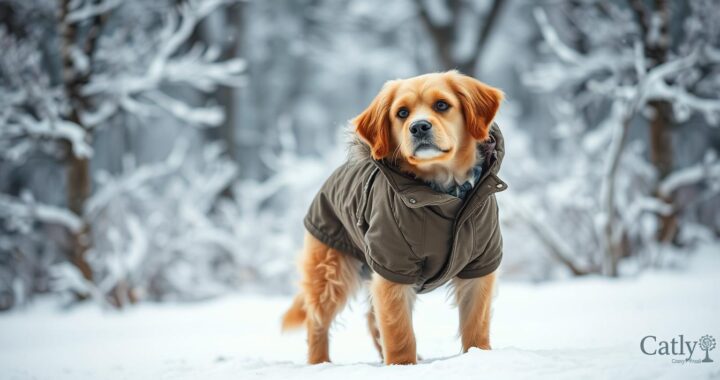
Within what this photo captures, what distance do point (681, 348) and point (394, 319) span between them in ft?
3.97

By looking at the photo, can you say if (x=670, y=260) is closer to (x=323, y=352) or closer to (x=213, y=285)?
(x=323, y=352)

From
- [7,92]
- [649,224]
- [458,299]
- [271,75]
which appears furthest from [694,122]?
[271,75]

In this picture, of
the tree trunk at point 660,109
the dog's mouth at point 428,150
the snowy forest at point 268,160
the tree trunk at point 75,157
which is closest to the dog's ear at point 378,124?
the dog's mouth at point 428,150

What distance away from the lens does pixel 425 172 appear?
2406 millimetres

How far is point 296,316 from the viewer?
3.23 m

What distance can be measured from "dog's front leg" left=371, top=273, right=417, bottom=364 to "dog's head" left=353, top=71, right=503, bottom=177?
1.69ft

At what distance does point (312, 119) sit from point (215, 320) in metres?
11.6

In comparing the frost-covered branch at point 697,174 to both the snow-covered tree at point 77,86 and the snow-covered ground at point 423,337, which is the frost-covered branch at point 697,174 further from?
the snow-covered tree at point 77,86

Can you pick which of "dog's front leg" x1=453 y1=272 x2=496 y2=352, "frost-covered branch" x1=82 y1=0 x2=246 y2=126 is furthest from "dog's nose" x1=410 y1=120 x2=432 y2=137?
"frost-covered branch" x1=82 y1=0 x2=246 y2=126

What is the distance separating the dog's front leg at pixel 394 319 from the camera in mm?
2406

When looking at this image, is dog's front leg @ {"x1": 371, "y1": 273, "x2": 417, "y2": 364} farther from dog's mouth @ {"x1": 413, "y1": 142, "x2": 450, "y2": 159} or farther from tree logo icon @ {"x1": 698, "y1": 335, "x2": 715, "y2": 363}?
tree logo icon @ {"x1": 698, "y1": 335, "x2": 715, "y2": 363}

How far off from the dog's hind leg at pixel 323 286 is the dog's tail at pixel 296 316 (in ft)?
0.73

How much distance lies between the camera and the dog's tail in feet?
10.6

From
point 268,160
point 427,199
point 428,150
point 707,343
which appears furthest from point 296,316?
point 268,160
